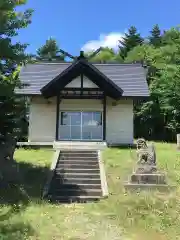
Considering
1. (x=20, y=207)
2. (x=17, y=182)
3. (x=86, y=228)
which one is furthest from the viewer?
(x=17, y=182)

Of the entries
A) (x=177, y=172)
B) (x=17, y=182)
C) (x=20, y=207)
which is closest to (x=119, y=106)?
(x=177, y=172)

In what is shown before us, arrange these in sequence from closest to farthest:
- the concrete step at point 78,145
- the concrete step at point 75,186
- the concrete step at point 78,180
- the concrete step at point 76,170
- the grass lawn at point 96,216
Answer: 1. the grass lawn at point 96,216
2. the concrete step at point 75,186
3. the concrete step at point 78,180
4. the concrete step at point 76,170
5. the concrete step at point 78,145

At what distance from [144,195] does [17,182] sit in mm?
5125

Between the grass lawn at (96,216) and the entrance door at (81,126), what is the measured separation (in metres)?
10.2

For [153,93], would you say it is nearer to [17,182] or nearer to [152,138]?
[152,138]

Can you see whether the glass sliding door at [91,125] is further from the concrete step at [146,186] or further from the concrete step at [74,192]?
the concrete step at [146,186]

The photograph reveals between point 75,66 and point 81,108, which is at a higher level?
point 75,66

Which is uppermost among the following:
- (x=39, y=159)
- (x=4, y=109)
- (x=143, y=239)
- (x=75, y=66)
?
(x=75, y=66)

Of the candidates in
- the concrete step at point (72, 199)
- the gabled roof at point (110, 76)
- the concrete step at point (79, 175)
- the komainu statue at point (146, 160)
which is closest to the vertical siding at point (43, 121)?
the gabled roof at point (110, 76)

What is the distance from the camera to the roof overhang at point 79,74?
24594mm

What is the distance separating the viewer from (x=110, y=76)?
2867 centimetres

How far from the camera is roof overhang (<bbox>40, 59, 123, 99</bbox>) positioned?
80.7 ft

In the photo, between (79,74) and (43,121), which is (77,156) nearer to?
(43,121)

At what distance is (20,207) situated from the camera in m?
11.8
